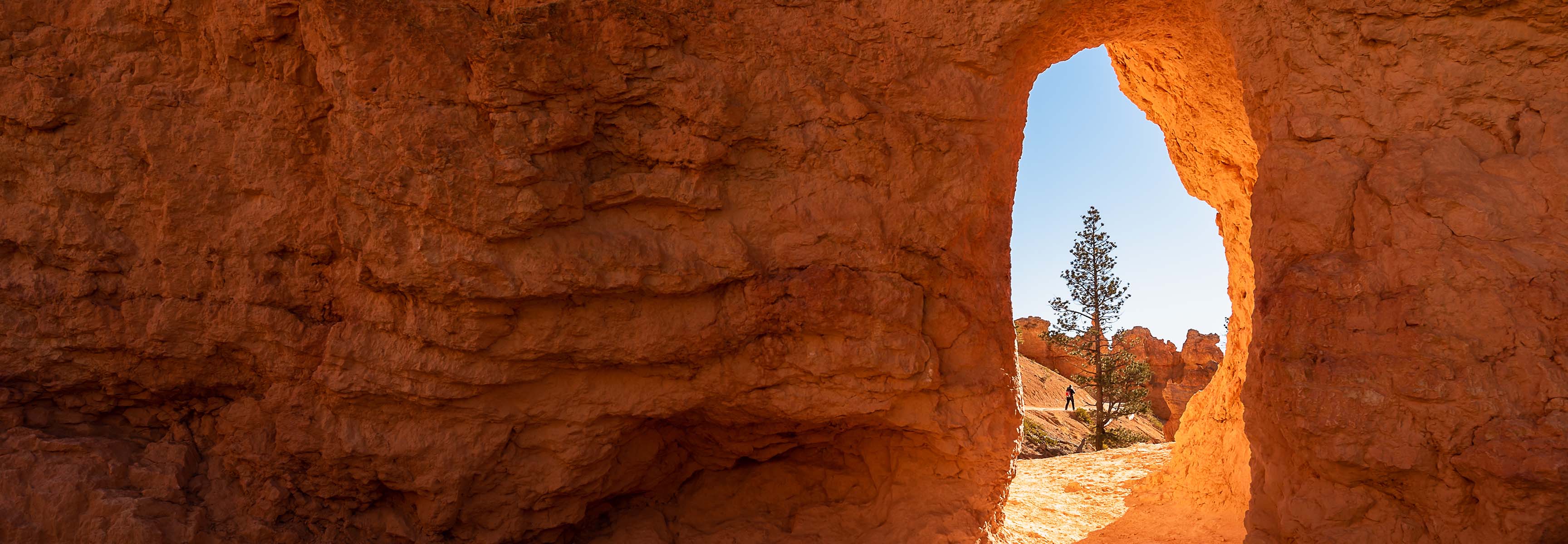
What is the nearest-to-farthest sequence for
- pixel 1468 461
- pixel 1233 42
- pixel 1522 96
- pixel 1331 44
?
pixel 1468 461 < pixel 1522 96 < pixel 1331 44 < pixel 1233 42

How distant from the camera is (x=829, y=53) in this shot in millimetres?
5504

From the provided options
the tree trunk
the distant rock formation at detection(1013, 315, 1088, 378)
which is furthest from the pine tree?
the distant rock formation at detection(1013, 315, 1088, 378)

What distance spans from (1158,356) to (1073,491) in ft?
75.2

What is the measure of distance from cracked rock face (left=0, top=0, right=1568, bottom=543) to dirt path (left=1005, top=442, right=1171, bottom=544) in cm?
148

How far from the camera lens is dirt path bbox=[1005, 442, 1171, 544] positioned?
23.5 ft

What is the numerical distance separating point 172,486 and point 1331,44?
741 cm

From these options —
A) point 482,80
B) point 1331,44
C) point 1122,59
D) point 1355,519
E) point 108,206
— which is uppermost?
point 1122,59

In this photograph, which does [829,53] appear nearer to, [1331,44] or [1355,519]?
[1331,44]

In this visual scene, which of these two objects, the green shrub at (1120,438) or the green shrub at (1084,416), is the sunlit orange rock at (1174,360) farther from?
the green shrub at (1120,438)

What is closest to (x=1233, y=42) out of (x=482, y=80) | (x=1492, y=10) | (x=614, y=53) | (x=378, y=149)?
(x=1492, y=10)

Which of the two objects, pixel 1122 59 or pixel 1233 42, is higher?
pixel 1122 59

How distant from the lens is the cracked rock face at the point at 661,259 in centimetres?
412

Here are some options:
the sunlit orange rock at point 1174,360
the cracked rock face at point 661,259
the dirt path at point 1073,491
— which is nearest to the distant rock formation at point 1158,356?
the sunlit orange rock at point 1174,360

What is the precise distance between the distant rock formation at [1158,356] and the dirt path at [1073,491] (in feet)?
53.1
